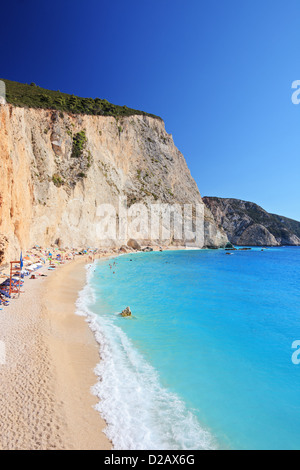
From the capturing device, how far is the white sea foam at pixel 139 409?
4.86 m

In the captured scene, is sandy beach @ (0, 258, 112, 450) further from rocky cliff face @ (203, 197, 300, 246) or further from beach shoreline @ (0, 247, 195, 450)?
rocky cliff face @ (203, 197, 300, 246)

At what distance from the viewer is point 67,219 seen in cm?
4069

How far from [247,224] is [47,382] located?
12834 centimetres

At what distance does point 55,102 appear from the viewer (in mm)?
46469

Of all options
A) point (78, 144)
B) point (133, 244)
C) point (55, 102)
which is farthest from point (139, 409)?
point (55, 102)

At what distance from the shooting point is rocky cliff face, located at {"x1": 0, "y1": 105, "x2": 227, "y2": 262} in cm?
2308

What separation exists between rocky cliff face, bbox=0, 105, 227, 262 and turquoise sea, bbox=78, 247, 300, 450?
14764 millimetres

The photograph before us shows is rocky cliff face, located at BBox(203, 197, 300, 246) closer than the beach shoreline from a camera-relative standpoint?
No

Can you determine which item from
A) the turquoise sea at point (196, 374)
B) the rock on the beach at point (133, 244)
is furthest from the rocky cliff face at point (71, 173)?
the turquoise sea at point (196, 374)

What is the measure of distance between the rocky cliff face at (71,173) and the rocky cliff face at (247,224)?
53.5 meters

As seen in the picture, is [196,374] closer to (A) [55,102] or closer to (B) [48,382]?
(B) [48,382]

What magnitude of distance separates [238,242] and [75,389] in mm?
125411

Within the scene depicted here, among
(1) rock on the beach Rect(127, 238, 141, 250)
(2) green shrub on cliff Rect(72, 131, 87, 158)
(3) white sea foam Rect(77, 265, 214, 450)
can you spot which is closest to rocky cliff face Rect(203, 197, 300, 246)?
(1) rock on the beach Rect(127, 238, 141, 250)
